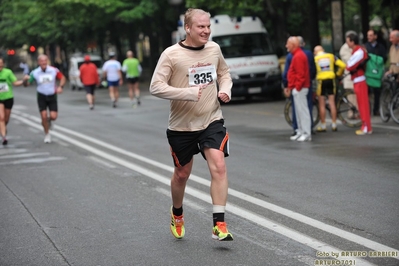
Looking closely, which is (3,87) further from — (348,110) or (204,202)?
(204,202)

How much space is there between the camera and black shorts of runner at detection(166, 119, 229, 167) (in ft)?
22.5

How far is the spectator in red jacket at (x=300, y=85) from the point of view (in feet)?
48.6

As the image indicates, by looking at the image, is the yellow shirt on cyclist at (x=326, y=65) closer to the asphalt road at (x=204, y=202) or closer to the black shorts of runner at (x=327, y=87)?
the black shorts of runner at (x=327, y=87)

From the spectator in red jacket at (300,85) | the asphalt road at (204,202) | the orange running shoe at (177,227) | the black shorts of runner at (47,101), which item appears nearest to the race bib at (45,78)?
the black shorts of runner at (47,101)

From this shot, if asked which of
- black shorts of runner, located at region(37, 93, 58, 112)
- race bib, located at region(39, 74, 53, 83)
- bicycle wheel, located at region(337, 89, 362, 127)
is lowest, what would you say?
bicycle wheel, located at region(337, 89, 362, 127)

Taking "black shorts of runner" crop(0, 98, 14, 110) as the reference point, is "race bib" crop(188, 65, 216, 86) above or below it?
above

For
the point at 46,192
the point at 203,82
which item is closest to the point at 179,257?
the point at 203,82

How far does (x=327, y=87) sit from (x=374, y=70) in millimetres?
1304

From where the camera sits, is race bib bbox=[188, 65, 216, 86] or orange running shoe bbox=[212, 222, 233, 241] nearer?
orange running shoe bbox=[212, 222, 233, 241]

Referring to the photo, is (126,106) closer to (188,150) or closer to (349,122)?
(349,122)

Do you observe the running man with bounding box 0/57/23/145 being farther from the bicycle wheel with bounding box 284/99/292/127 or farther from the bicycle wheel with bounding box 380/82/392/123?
the bicycle wheel with bounding box 380/82/392/123

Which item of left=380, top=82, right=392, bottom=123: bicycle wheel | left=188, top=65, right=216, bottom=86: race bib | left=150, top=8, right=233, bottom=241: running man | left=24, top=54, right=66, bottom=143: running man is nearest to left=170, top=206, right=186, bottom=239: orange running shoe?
left=150, top=8, right=233, bottom=241: running man

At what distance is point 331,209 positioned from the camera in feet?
27.0

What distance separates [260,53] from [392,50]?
9.29 metres
